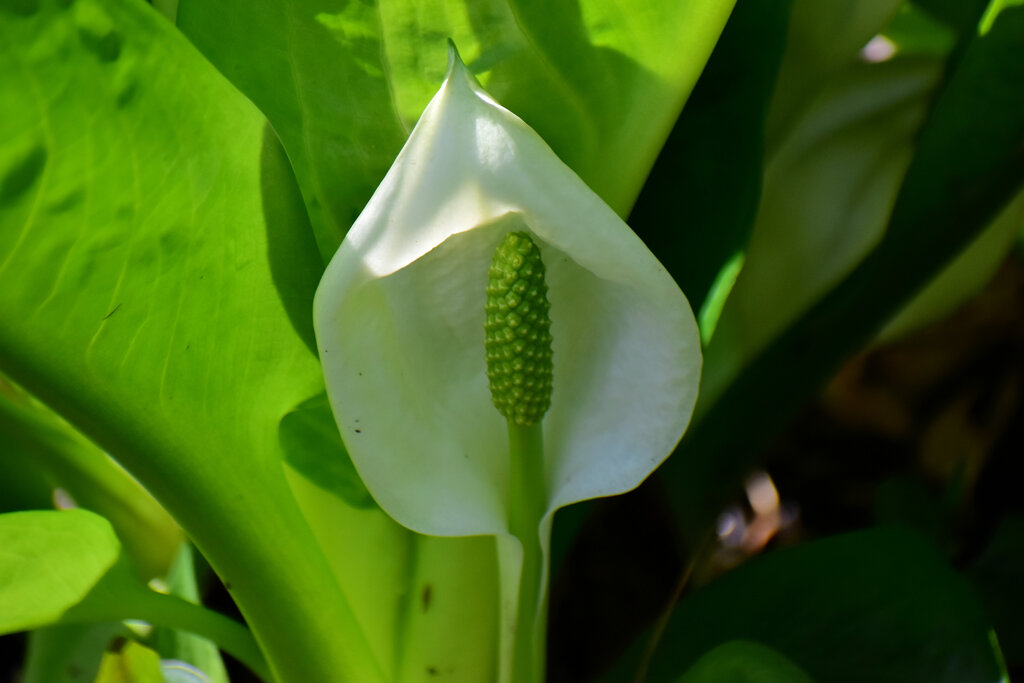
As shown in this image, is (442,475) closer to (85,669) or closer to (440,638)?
(440,638)

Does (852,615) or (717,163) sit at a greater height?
(717,163)

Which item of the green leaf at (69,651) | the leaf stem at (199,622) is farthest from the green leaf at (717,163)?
the green leaf at (69,651)

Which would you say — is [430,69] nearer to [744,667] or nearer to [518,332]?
[518,332]

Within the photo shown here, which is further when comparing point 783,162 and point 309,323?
point 783,162

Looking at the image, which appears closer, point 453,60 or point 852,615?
point 453,60

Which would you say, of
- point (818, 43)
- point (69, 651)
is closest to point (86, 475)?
point (69, 651)

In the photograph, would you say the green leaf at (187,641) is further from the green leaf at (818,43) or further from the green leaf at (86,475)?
the green leaf at (818,43)

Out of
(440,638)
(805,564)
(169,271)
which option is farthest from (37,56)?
(805,564)
